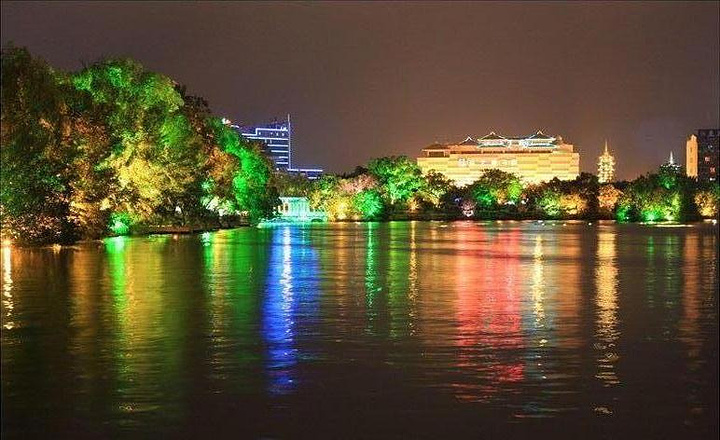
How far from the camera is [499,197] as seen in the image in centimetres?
15462

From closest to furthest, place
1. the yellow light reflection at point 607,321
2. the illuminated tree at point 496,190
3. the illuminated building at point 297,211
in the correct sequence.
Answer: the yellow light reflection at point 607,321 → the illuminated building at point 297,211 → the illuminated tree at point 496,190

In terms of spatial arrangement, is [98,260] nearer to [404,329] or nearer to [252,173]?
[404,329]

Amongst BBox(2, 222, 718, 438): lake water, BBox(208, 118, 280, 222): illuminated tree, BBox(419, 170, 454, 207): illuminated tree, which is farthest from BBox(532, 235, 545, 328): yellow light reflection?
BBox(419, 170, 454, 207): illuminated tree

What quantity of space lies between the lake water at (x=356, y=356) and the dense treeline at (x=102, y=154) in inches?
572

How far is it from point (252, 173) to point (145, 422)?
79.7 meters

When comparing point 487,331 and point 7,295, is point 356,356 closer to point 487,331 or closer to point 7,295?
point 487,331

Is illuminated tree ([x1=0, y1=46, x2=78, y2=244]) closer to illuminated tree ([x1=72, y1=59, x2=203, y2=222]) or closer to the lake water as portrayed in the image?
illuminated tree ([x1=72, y1=59, x2=203, y2=222])

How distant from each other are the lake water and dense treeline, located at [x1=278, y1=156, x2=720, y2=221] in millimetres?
101007

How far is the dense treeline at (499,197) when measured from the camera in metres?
125

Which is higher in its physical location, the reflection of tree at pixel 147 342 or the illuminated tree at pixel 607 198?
the illuminated tree at pixel 607 198

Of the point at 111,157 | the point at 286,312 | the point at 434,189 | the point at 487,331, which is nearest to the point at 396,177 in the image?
the point at 434,189

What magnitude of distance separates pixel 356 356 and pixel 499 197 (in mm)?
142634

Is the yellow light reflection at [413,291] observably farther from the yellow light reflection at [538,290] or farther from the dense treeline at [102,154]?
the dense treeline at [102,154]

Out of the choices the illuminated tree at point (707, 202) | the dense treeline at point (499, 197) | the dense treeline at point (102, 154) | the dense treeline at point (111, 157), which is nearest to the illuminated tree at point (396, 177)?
the dense treeline at point (499, 197)
